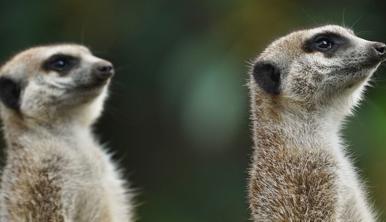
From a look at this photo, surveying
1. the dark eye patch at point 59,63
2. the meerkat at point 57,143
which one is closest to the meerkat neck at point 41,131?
the meerkat at point 57,143

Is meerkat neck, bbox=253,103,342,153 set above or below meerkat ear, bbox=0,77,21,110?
above

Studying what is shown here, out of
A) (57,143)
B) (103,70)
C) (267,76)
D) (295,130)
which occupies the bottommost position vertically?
(57,143)

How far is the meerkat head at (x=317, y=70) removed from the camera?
6.35 m

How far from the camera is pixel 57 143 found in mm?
7535

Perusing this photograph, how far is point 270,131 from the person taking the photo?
6.38 meters

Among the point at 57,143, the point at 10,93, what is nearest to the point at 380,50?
the point at 57,143

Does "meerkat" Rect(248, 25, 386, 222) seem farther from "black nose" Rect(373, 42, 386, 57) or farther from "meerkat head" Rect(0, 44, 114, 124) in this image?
"meerkat head" Rect(0, 44, 114, 124)

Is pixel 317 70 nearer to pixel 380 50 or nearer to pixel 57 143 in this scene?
pixel 380 50

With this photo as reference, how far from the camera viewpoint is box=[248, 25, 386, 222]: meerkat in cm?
616

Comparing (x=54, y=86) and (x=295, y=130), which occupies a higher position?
(x=295, y=130)

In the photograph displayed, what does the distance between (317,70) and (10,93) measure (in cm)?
207

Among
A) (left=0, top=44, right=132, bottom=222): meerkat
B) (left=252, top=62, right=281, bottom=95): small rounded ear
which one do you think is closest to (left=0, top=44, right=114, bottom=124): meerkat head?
(left=0, top=44, right=132, bottom=222): meerkat

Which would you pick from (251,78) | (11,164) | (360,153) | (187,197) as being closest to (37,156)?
(11,164)

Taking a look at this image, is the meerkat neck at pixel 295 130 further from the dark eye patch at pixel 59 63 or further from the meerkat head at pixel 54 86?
the dark eye patch at pixel 59 63
